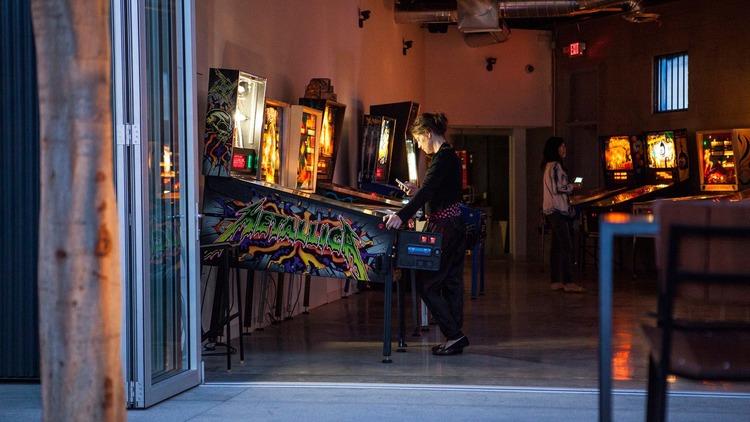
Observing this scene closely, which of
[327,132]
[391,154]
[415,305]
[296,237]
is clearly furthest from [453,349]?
Result: [391,154]

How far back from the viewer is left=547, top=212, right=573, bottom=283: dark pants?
34.8 ft

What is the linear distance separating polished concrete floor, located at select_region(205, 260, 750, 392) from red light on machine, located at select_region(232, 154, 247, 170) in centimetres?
117

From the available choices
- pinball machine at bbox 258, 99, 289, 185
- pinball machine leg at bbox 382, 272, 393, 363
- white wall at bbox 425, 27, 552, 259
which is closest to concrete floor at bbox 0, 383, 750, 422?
pinball machine leg at bbox 382, 272, 393, 363

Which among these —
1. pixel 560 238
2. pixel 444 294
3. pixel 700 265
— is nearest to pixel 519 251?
pixel 560 238

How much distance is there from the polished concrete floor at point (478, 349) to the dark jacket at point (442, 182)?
95 cm

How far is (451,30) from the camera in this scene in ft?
54.7

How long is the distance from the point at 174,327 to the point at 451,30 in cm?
1232

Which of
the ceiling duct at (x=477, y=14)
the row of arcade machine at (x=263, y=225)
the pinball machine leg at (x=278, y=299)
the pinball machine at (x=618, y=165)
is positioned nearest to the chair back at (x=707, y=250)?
the row of arcade machine at (x=263, y=225)

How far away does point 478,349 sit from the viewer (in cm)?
677

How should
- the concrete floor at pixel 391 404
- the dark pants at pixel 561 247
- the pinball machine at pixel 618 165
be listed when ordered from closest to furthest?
the concrete floor at pixel 391 404 < the dark pants at pixel 561 247 < the pinball machine at pixel 618 165

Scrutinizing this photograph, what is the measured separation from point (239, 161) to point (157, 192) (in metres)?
1.98

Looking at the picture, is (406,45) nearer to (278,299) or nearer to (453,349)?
(278,299)

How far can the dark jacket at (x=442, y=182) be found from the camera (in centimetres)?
648

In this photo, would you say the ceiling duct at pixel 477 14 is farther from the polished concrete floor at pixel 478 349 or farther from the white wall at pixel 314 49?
the polished concrete floor at pixel 478 349
